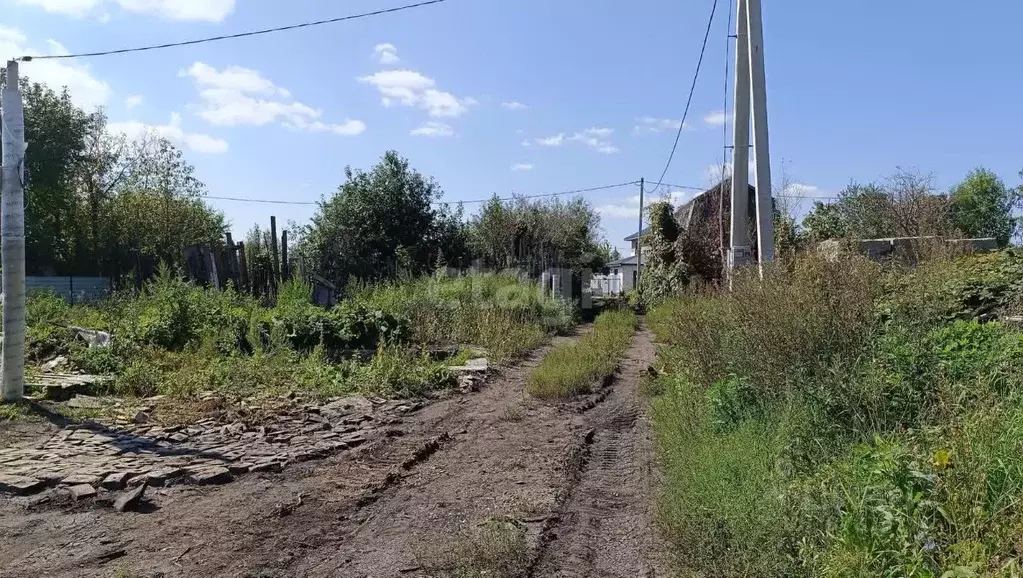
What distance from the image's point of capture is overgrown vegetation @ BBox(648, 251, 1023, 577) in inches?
118

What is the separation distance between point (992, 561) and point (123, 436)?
685 cm

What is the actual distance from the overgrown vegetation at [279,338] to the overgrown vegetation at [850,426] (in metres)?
4.71

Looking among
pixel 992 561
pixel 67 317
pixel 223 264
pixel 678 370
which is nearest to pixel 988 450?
pixel 992 561

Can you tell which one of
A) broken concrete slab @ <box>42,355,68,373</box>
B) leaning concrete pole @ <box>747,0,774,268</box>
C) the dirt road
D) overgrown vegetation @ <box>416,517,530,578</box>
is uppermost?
leaning concrete pole @ <box>747,0,774,268</box>

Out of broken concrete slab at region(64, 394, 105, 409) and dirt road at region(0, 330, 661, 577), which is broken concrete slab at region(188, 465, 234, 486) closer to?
dirt road at region(0, 330, 661, 577)

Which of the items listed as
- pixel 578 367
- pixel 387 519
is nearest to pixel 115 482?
pixel 387 519

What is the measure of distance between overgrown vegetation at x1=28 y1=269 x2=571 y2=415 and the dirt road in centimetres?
313

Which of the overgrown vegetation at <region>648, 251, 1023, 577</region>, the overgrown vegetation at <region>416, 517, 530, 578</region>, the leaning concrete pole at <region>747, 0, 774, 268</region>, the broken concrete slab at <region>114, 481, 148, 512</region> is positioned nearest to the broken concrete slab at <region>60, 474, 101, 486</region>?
the broken concrete slab at <region>114, 481, 148, 512</region>

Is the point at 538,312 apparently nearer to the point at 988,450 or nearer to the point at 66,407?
the point at 66,407

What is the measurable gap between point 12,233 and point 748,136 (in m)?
9.87

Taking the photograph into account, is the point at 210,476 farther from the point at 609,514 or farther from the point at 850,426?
the point at 850,426

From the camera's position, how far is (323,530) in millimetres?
4410

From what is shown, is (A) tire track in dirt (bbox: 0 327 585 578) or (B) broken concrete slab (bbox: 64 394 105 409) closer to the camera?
(A) tire track in dirt (bbox: 0 327 585 578)

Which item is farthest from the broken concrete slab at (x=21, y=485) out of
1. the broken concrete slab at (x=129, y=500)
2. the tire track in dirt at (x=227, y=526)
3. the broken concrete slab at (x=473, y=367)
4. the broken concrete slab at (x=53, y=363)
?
the broken concrete slab at (x=473, y=367)
